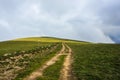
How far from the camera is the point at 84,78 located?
1065 inches

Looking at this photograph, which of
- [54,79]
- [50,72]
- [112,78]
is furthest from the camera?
[50,72]

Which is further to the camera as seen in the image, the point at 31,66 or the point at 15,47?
the point at 15,47


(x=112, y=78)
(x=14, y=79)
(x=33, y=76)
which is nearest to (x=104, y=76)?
(x=112, y=78)

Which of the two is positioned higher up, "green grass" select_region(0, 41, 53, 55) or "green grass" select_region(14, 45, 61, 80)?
"green grass" select_region(0, 41, 53, 55)

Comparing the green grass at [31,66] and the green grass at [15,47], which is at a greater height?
the green grass at [15,47]

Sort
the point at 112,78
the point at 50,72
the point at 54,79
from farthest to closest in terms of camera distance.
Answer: the point at 50,72 → the point at 112,78 → the point at 54,79

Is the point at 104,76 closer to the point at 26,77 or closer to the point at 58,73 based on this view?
the point at 58,73

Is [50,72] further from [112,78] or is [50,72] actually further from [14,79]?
[112,78]

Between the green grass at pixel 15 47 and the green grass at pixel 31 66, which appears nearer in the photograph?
the green grass at pixel 31 66

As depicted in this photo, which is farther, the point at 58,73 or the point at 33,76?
the point at 58,73

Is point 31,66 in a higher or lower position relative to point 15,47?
lower

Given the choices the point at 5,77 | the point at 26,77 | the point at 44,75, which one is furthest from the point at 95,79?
the point at 5,77

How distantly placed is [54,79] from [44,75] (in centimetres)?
261

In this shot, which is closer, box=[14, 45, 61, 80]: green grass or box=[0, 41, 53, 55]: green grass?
box=[14, 45, 61, 80]: green grass
